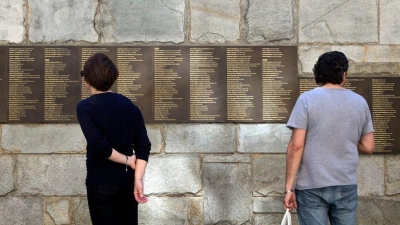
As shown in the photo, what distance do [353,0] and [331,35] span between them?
0.43m

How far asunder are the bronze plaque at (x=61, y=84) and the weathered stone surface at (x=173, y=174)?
3.23ft

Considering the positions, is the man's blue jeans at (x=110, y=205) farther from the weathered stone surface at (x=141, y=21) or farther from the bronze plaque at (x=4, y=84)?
the bronze plaque at (x=4, y=84)

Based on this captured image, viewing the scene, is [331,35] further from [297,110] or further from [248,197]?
[297,110]

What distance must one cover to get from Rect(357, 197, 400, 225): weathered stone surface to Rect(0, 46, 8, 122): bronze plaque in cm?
383

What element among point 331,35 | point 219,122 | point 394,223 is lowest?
point 394,223

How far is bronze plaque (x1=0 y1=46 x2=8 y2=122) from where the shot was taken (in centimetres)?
611

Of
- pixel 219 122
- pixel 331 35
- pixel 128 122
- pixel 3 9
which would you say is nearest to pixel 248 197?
pixel 219 122

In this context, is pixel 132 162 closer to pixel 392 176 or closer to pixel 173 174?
pixel 173 174

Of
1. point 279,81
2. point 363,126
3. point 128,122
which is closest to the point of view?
point 128,122

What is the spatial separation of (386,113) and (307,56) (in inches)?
39.8

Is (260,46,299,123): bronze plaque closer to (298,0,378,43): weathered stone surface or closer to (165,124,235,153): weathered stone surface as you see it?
(298,0,378,43): weathered stone surface

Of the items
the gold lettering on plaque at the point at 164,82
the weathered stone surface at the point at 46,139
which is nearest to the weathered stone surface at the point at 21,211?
the weathered stone surface at the point at 46,139

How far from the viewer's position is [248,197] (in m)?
6.06

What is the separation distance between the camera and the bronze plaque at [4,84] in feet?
20.1
